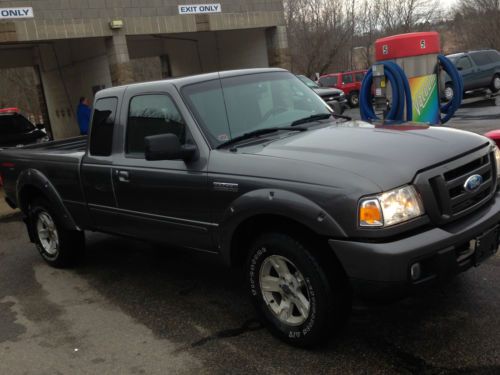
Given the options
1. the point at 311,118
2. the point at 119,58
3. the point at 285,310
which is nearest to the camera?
the point at 285,310

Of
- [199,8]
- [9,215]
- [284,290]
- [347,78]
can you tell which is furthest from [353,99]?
[284,290]

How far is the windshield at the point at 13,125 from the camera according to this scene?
13320 mm

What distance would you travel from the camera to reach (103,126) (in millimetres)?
4867

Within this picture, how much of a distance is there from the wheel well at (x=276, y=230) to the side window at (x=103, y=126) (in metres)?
1.63

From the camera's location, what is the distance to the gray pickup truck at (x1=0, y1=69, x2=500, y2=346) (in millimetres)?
3051

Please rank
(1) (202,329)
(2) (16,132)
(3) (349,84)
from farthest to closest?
(3) (349,84) → (2) (16,132) → (1) (202,329)

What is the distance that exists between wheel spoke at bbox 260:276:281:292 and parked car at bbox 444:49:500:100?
1715cm

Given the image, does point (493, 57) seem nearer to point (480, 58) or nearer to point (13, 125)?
point (480, 58)

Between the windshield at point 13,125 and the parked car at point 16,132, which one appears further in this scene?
the windshield at point 13,125

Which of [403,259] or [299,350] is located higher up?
[403,259]

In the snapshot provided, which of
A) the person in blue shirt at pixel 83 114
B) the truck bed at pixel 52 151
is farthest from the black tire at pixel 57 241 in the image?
the person in blue shirt at pixel 83 114

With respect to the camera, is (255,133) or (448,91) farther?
(448,91)

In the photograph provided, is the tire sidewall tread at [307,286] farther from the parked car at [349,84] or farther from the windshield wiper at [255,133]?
the parked car at [349,84]

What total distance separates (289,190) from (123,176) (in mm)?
1771
